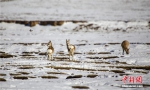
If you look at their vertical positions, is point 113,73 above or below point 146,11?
below

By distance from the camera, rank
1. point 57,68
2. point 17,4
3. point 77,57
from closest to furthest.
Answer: point 57,68 < point 77,57 < point 17,4

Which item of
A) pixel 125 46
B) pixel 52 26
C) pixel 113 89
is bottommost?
pixel 113 89

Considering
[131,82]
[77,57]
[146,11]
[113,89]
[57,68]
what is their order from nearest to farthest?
[113,89], [131,82], [57,68], [77,57], [146,11]

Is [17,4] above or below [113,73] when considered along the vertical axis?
above

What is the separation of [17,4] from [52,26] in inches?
1303

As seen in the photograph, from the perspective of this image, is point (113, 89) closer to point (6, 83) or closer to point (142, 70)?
point (142, 70)

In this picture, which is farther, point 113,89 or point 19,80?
point 19,80

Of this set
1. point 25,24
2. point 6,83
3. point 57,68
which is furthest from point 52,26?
point 6,83

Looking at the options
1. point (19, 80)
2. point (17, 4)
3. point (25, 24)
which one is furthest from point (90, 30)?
point (17, 4)

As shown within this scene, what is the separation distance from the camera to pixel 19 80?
44.9ft

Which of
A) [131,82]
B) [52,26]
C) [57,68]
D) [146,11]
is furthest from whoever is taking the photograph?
[146,11]

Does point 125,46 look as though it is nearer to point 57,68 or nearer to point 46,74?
point 57,68

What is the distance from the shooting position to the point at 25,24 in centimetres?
4759

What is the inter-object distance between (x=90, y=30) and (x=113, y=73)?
A: 28314mm
